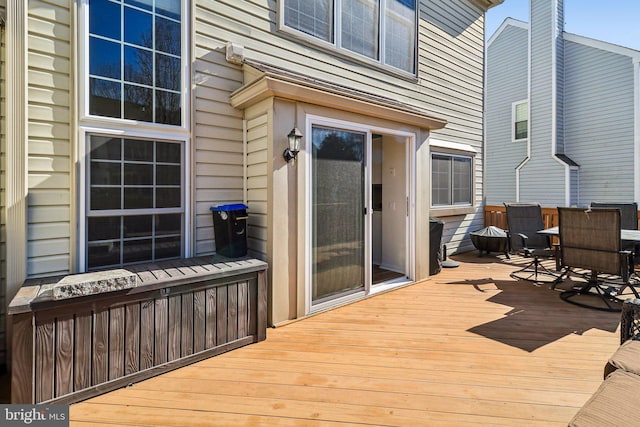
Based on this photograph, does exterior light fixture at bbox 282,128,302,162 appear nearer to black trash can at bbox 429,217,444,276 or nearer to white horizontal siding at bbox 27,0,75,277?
white horizontal siding at bbox 27,0,75,277

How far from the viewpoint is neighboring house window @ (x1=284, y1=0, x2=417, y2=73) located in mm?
4512

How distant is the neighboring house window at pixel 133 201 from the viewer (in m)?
3.05

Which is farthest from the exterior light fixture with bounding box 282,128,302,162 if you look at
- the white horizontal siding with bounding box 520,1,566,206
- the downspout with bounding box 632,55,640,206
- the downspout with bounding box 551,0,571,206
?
the downspout with bounding box 632,55,640,206

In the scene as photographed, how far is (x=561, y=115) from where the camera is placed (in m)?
9.75

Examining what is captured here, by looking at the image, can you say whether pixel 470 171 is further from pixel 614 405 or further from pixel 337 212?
pixel 614 405

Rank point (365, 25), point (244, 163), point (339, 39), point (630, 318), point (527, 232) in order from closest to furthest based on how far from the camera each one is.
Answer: point (630, 318)
point (244, 163)
point (339, 39)
point (365, 25)
point (527, 232)

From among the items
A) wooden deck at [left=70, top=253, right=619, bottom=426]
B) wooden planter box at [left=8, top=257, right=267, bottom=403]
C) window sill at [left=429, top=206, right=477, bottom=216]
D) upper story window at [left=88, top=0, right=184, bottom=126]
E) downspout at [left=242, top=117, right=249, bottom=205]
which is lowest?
wooden deck at [left=70, top=253, right=619, bottom=426]

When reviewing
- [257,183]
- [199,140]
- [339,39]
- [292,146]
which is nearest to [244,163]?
[257,183]

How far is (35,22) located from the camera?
2756 millimetres

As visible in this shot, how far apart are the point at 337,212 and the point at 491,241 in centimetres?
460

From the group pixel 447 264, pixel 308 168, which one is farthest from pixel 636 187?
pixel 308 168

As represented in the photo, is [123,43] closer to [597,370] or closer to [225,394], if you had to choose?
[225,394]

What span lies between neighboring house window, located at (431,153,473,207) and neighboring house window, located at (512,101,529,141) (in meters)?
4.48

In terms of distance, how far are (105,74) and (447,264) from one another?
5.81 metres
